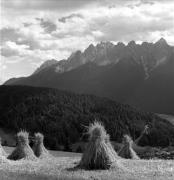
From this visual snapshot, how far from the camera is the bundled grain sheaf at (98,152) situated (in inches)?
809

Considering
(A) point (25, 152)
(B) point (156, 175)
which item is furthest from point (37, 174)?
(A) point (25, 152)

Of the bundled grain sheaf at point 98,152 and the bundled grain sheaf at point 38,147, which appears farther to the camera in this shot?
the bundled grain sheaf at point 38,147

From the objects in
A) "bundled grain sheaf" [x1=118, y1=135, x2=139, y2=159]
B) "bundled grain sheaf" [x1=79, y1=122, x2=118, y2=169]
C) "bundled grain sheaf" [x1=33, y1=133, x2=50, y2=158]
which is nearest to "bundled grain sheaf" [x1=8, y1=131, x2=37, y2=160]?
"bundled grain sheaf" [x1=33, y1=133, x2=50, y2=158]

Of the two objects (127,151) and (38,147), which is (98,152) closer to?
(127,151)

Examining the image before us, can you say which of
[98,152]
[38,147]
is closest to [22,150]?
[38,147]

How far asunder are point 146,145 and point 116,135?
47.2 feet

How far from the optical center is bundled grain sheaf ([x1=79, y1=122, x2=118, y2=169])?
20.5 m

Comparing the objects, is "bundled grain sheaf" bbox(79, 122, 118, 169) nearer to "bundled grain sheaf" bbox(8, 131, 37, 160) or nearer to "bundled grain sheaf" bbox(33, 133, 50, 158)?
"bundled grain sheaf" bbox(8, 131, 37, 160)

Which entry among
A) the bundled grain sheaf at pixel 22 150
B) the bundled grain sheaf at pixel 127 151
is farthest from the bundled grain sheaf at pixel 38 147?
the bundled grain sheaf at pixel 127 151

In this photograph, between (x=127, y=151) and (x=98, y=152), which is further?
(x=127, y=151)

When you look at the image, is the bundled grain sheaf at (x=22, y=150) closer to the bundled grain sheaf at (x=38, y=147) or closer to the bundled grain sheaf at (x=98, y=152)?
the bundled grain sheaf at (x=38, y=147)

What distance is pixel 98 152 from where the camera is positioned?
68.1ft

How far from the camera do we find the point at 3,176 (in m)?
17.3

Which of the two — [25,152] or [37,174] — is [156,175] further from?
[25,152]
